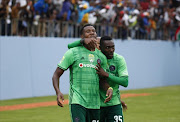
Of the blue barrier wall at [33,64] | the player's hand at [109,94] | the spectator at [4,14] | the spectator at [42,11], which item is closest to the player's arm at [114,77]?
the player's hand at [109,94]

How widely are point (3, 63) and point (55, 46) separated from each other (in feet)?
11.1

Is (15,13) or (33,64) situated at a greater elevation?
(15,13)

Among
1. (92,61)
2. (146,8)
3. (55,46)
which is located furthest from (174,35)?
(92,61)

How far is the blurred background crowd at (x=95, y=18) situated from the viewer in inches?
768

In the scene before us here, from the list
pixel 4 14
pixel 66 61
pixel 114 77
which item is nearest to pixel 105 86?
pixel 114 77

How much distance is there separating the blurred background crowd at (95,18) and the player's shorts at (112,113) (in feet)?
38.6

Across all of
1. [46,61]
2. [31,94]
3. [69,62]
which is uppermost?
[69,62]

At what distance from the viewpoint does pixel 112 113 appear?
7258mm

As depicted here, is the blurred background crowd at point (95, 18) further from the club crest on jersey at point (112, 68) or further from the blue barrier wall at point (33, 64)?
the club crest on jersey at point (112, 68)

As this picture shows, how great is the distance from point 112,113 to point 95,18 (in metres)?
16.3

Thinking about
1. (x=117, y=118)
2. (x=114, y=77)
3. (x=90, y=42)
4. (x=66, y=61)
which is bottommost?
(x=117, y=118)

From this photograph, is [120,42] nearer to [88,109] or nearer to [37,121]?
[37,121]

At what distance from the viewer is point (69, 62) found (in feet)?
22.0

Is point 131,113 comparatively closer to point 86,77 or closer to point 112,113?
point 112,113
